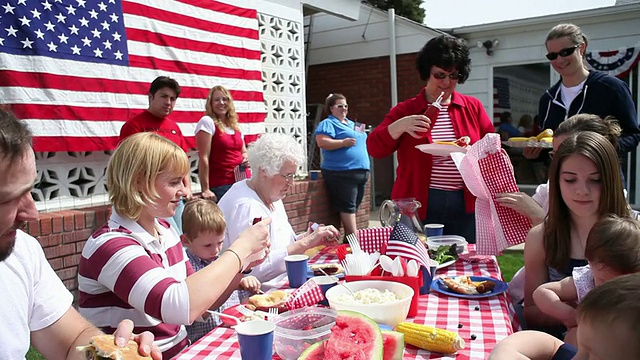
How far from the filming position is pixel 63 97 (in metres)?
4.18

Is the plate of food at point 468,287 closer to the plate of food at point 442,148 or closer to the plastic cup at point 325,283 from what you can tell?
the plastic cup at point 325,283

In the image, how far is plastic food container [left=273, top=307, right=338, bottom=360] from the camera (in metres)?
Answer: 1.46

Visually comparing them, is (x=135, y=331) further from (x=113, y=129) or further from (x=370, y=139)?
(x=113, y=129)

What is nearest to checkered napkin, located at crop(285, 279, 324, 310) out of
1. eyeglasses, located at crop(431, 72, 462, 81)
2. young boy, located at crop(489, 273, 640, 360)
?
young boy, located at crop(489, 273, 640, 360)

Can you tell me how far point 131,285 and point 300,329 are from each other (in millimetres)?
639

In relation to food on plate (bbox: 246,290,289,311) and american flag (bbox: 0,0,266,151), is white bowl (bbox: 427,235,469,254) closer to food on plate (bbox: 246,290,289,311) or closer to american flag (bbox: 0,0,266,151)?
food on plate (bbox: 246,290,289,311)

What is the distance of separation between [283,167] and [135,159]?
112cm

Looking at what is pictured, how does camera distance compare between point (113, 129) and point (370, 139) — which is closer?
point (370, 139)

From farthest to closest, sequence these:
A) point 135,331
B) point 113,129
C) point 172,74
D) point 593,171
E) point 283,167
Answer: point 172,74 → point 113,129 → point 283,167 → point 593,171 → point 135,331

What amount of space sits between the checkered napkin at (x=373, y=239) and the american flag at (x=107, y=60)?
3.12 m

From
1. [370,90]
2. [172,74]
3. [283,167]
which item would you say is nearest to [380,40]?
[370,90]

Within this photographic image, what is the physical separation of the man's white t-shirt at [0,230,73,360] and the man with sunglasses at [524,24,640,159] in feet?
10.7

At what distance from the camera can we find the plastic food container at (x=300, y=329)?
57.5 inches

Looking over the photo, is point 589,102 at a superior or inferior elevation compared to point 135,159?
superior
